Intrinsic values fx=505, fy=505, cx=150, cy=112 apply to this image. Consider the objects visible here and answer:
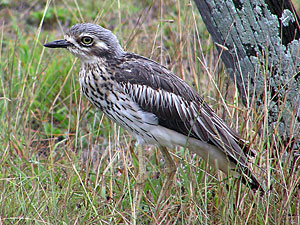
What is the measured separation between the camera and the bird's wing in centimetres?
336

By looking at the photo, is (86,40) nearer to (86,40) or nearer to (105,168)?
(86,40)

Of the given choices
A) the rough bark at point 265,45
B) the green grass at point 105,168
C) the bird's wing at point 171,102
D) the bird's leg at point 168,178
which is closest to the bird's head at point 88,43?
the bird's wing at point 171,102

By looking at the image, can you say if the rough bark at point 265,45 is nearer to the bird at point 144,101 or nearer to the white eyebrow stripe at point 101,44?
the bird at point 144,101

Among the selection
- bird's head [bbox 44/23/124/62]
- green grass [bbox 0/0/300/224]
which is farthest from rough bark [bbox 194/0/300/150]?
bird's head [bbox 44/23/124/62]

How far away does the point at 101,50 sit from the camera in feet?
11.3

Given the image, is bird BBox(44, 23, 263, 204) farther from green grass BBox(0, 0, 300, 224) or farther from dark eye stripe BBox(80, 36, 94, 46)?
green grass BBox(0, 0, 300, 224)

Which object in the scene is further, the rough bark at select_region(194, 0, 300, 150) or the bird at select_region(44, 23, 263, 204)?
the bird at select_region(44, 23, 263, 204)

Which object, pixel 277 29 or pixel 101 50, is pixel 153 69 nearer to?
pixel 101 50

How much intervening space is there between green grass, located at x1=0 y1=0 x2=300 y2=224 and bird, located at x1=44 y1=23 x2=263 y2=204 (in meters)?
0.14

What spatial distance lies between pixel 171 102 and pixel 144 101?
0.68 feet

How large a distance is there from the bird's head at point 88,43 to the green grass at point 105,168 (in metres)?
0.42

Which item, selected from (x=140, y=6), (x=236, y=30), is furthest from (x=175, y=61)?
(x=140, y=6)

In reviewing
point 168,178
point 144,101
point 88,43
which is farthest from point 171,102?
point 88,43

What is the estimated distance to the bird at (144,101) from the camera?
334 centimetres
